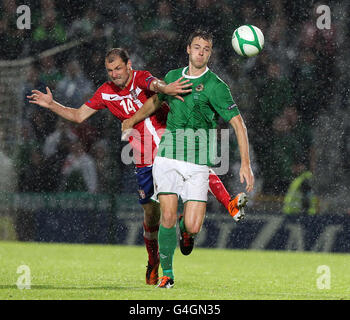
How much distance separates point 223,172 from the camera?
39.3ft

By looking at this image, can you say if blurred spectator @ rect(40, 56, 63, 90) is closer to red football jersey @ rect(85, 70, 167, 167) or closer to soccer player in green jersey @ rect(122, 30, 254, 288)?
red football jersey @ rect(85, 70, 167, 167)

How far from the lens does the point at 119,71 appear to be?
6.98 meters

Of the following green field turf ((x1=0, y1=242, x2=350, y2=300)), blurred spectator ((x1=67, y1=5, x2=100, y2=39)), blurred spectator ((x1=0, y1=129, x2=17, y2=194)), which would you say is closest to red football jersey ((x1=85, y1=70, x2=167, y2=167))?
green field turf ((x1=0, y1=242, x2=350, y2=300))

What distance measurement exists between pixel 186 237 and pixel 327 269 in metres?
2.80

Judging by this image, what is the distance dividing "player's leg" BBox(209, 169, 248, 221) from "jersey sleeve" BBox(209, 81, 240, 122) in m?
0.67

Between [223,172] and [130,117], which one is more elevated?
[223,172]

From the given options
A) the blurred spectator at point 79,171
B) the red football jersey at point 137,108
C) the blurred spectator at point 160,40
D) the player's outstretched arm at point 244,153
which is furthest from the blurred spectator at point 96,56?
the player's outstretched arm at point 244,153

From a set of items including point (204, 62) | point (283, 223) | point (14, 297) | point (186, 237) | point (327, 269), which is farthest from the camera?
point (283, 223)

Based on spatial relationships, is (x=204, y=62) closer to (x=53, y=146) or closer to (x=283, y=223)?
(x=283, y=223)

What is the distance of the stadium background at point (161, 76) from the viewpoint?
11750 millimetres

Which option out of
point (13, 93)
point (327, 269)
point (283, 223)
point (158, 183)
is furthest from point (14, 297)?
point (13, 93)

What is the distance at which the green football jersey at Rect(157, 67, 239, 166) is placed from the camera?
21.1ft

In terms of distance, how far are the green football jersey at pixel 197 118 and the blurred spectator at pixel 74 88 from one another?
233 inches

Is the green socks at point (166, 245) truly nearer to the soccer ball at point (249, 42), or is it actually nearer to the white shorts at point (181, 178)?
the white shorts at point (181, 178)
